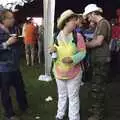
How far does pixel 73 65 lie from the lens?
6379 mm

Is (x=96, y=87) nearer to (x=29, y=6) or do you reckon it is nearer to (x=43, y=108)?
(x=43, y=108)

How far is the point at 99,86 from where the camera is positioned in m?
6.73

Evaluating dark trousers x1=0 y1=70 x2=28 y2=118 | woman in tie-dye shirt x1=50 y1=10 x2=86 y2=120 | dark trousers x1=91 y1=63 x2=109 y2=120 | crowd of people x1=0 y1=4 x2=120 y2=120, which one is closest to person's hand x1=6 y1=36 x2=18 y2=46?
crowd of people x1=0 y1=4 x2=120 y2=120

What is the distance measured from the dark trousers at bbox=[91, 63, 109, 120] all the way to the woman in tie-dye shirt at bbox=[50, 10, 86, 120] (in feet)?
1.12

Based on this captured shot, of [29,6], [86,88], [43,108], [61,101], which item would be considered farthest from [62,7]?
[61,101]

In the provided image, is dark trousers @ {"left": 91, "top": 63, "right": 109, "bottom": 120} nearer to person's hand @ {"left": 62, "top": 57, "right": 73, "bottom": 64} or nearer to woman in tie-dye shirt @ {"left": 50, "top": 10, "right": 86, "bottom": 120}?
woman in tie-dye shirt @ {"left": 50, "top": 10, "right": 86, "bottom": 120}

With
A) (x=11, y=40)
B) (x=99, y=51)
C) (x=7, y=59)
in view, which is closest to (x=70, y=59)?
(x=99, y=51)

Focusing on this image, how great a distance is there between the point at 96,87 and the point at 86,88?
111 inches

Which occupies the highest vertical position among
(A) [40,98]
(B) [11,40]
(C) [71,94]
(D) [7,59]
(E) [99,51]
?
(B) [11,40]

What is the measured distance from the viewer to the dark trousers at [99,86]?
21.8 feet

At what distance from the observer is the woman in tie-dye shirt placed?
6.30 m

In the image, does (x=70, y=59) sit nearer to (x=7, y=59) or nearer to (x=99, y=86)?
(x=99, y=86)

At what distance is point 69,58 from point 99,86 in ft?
2.61

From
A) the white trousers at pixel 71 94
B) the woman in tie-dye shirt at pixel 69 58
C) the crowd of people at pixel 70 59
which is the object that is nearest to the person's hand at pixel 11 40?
the crowd of people at pixel 70 59
